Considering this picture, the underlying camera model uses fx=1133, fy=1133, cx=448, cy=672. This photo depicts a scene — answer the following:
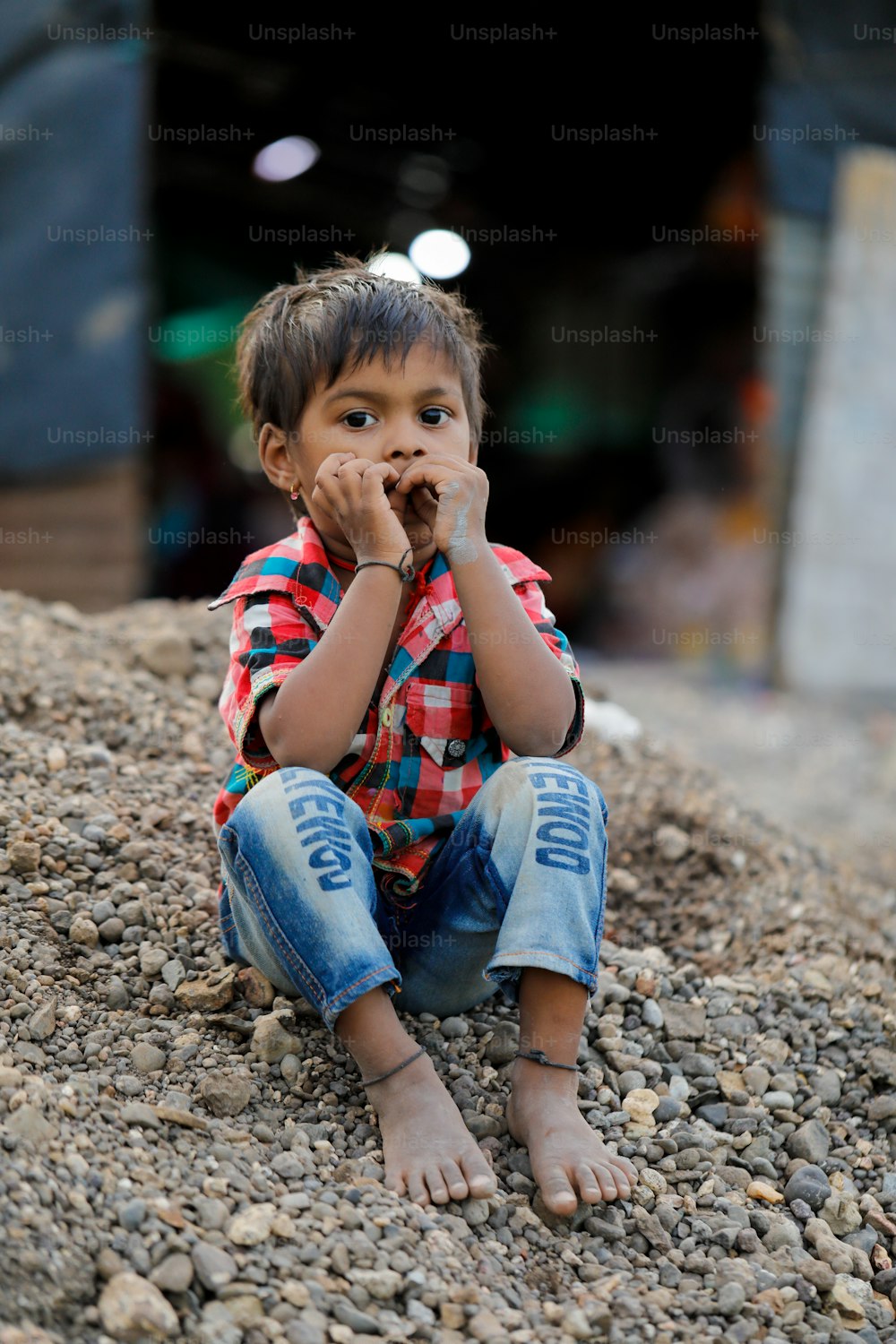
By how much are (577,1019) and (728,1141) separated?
39 centimetres

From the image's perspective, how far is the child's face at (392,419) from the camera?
1897 mm

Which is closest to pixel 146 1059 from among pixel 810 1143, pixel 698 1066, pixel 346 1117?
pixel 346 1117

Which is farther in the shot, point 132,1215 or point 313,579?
point 313,579

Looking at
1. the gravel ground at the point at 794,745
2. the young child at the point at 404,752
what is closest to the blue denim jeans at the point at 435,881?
the young child at the point at 404,752

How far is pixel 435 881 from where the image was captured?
1894 millimetres

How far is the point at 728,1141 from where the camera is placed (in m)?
1.86

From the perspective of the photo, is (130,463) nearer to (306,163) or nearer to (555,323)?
(306,163)

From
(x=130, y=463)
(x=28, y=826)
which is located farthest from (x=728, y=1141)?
(x=130, y=463)

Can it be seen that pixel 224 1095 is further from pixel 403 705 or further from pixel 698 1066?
pixel 698 1066

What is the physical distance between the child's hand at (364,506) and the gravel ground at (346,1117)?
30.2 inches

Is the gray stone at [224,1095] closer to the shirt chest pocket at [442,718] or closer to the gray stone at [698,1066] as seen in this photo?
the shirt chest pocket at [442,718]

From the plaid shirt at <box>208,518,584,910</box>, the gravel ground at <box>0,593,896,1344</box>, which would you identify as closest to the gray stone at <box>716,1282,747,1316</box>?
the gravel ground at <box>0,593,896,1344</box>

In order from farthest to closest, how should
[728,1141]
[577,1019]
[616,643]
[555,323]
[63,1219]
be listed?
[555,323] → [616,643] → [728,1141] → [577,1019] → [63,1219]

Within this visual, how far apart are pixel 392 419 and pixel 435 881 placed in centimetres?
Answer: 78
